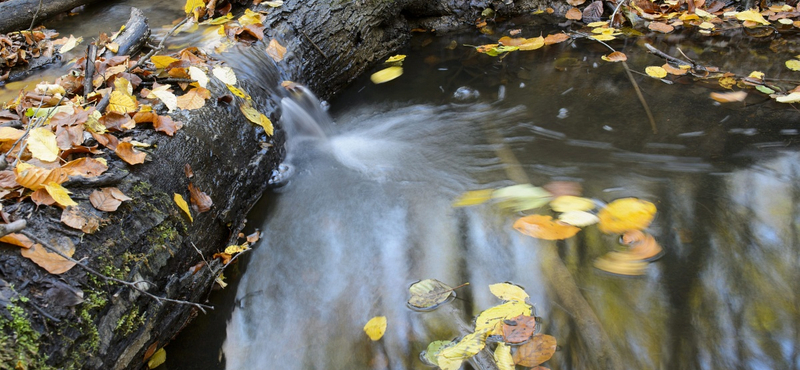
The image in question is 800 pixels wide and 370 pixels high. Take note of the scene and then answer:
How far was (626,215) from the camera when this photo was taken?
8.68ft

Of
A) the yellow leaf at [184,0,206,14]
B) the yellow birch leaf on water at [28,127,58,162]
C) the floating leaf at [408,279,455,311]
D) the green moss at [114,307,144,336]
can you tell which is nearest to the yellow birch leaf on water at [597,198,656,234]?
the floating leaf at [408,279,455,311]

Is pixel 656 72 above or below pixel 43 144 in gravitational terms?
below

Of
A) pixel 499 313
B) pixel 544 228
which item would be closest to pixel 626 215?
pixel 544 228

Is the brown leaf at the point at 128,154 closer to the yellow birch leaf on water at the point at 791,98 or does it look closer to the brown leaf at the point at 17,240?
the brown leaf at the point at 17,240

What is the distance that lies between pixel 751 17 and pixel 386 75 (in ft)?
12.4

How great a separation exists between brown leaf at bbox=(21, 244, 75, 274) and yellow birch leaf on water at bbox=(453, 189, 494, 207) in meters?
2.00

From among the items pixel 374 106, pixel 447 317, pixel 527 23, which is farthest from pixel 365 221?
pixel 527 23

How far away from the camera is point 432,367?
6.64ft

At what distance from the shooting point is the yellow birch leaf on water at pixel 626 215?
8.40 ft

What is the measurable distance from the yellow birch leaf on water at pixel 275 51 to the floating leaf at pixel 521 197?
7.41 ft

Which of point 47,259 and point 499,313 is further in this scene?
point 499,313

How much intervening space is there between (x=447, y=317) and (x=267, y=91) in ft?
7.62

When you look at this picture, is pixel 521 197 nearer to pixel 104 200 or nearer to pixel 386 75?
pixel 104 200

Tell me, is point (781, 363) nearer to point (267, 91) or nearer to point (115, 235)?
point (115, 235)
